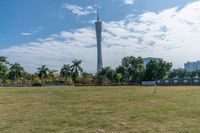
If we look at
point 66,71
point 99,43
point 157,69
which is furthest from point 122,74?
point 99,43

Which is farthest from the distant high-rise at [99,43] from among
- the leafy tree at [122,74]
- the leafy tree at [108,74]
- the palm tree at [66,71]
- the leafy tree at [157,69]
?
the leafy tree at [157,69]

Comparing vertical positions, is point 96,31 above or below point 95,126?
above

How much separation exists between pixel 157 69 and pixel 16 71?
5798 centimetres

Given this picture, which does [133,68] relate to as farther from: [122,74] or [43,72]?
[43,72]

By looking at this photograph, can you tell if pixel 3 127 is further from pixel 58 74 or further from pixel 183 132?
pixel 58 74

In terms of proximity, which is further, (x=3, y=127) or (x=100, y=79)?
(x=100, y=79)

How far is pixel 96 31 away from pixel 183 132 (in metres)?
144

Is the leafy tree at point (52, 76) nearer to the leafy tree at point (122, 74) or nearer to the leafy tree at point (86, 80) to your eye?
the leafy tree at point (86, 80)

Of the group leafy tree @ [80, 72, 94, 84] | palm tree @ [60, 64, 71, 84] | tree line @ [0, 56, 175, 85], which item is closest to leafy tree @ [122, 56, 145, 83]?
tree line @ [0, 56, 175, 85]

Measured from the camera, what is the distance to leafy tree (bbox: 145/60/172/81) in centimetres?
11531

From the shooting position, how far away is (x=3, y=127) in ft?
29.3

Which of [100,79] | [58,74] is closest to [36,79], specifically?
[58,74]

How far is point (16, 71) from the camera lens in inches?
4648

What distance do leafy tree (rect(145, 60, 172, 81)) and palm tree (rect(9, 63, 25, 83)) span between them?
173 feet
